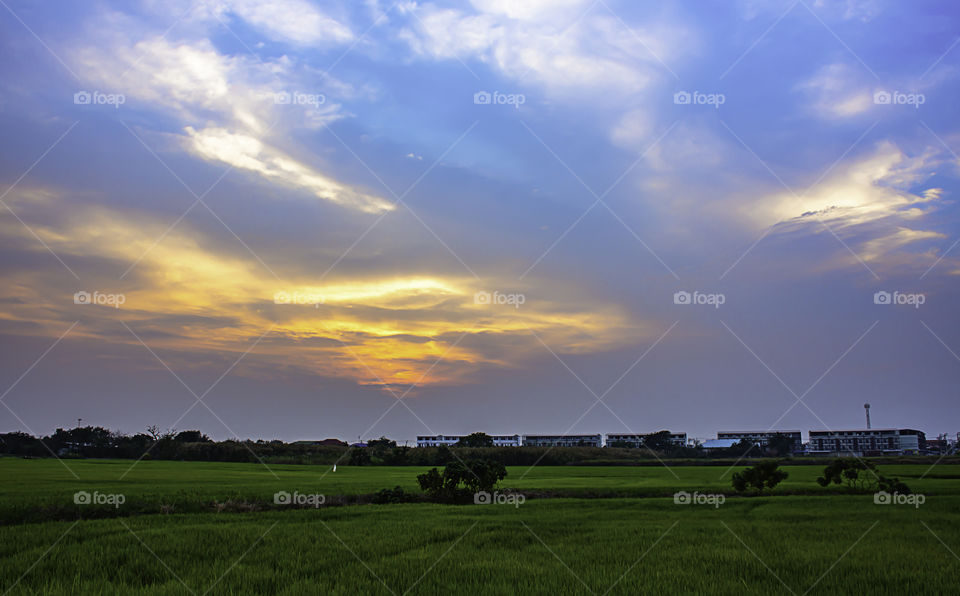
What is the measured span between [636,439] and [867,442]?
1945 inches

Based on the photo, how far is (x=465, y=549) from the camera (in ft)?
49.4

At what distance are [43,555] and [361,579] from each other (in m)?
8.19

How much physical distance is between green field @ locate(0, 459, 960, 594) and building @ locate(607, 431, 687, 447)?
11953 centimetres

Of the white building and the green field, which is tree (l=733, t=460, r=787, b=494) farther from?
the white building

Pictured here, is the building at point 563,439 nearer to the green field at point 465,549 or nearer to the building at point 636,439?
the building at point 636,439

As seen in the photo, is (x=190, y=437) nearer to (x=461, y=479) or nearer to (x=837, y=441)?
(x=461, y=479)

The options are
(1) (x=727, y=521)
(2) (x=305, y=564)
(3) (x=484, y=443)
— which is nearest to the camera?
(2) (x=305, y=564)

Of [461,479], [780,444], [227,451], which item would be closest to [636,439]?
[780,444]

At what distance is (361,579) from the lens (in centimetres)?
1158

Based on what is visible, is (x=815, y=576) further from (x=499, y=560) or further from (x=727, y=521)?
(x=727, y=521)

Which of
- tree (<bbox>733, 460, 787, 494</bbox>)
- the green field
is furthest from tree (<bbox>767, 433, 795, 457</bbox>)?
the green field

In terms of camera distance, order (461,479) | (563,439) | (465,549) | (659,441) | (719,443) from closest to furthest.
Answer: (465,549), (461,479), (659,441), (719,443), (563,439)

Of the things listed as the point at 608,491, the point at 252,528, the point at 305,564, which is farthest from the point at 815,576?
the point at 608,491

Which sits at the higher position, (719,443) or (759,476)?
(759,476)
